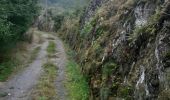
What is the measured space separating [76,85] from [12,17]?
39.6 feet

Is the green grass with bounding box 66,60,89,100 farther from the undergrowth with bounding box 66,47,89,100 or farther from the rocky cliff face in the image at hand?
the rocky cliff face

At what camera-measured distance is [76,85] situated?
72.0 feet

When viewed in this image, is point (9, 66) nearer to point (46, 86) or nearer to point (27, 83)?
point (27, 83)

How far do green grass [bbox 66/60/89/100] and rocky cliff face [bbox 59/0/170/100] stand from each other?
2.76ft

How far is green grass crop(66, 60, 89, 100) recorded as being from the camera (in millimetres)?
19108

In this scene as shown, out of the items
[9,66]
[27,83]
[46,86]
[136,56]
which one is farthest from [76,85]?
[136,56]

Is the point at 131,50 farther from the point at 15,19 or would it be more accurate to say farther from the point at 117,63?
the point at 15,19

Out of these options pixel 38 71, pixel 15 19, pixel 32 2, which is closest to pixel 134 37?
pixel 38 71

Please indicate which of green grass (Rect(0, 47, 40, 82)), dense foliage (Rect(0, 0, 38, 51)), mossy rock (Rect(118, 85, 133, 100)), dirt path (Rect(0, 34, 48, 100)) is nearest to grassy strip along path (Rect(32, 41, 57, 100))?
dirt path (Rect(0, 34, 48, 100))

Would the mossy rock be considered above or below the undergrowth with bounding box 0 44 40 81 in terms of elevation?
above

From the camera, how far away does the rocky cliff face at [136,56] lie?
34.2 feet

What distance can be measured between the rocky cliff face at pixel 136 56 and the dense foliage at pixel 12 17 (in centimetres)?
828

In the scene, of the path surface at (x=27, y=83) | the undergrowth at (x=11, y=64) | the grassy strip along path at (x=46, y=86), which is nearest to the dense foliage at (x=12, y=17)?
the undergrowth at (x=11, y=64)

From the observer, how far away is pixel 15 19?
3166 centimetres
